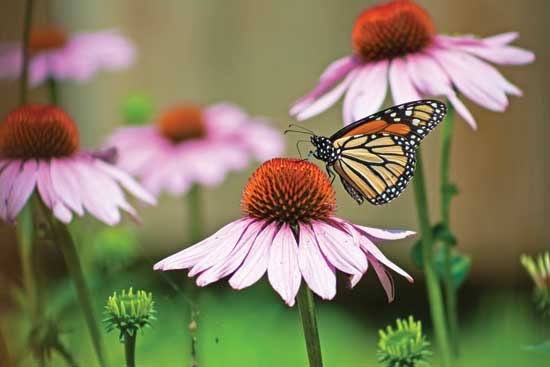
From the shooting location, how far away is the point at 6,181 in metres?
0.78

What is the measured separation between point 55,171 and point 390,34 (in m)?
0.37

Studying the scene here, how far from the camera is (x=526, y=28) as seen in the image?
2217mm

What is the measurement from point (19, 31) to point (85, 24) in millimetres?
1155

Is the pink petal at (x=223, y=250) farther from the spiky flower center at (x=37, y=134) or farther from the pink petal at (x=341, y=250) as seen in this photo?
the spiky flower center at (x=37, y=134)

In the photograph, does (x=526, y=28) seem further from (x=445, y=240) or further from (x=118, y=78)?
(x=445, y=240)

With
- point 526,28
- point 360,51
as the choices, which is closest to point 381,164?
point 360,51

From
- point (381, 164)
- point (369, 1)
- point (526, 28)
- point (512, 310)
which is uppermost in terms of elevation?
point (369, 1)

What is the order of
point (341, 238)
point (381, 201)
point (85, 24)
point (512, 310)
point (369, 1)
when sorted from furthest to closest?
point (85, 24)
point (369, 1)
point (512, 310)
point (381, 201)
point (341, 238)

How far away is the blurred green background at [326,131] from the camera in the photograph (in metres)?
2.09

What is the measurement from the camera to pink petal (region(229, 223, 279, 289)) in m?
0.60

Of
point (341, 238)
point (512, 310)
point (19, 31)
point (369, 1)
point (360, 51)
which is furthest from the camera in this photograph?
point (369, 1)

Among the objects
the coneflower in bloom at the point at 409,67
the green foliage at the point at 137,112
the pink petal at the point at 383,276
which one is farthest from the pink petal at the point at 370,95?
the green foliage at the point at 137,112

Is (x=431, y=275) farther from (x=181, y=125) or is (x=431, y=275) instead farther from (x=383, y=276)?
(x=181, y=125)

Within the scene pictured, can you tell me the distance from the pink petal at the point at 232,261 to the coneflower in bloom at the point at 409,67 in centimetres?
22
